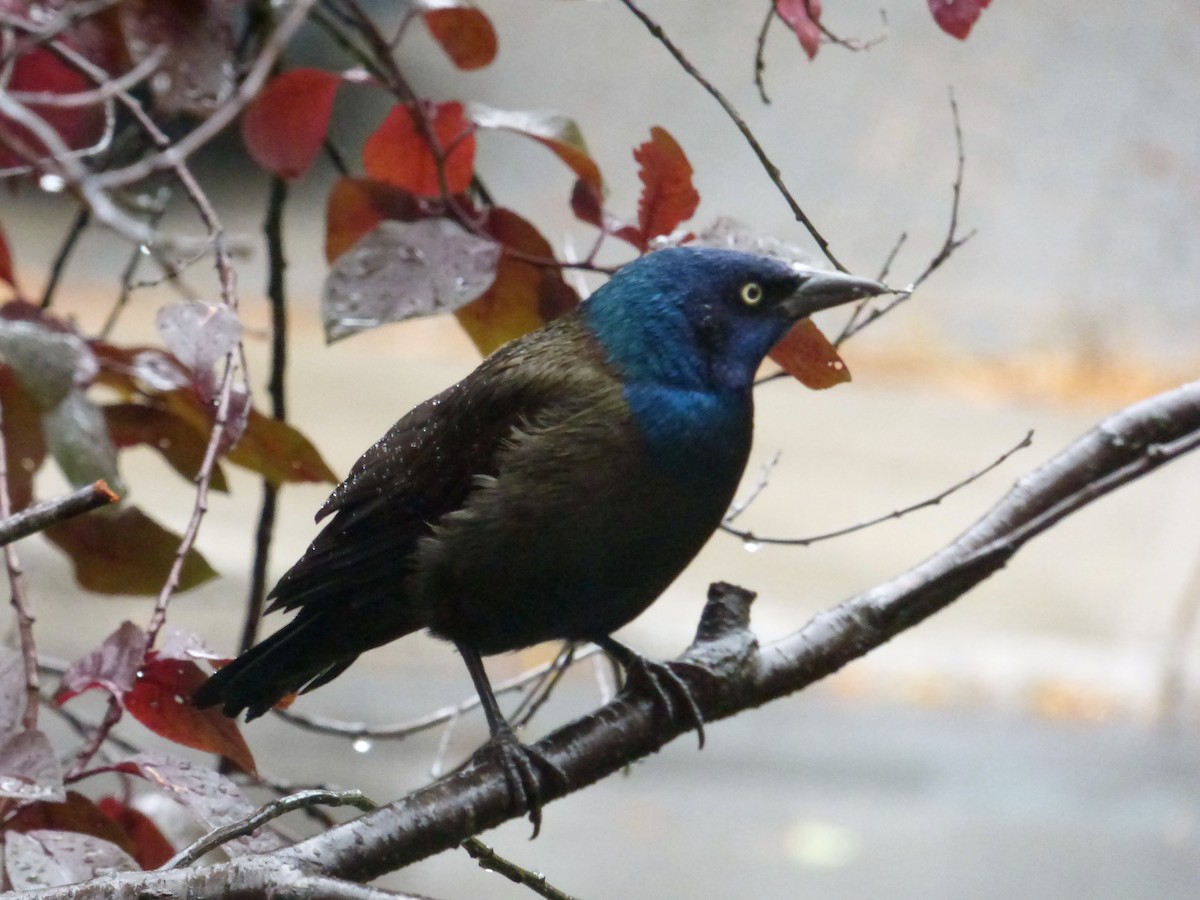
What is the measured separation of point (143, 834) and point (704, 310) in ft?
1.45

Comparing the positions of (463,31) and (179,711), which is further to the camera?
(463,31)

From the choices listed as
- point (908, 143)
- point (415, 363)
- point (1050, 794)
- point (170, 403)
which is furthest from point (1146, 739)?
point (170, 403)

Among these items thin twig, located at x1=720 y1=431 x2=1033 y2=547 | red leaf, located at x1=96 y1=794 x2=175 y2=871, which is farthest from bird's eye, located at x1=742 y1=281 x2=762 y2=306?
red leaf, located at x1=96 y1=794 x2=175 y2=871

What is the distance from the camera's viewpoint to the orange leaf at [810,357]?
0.74m

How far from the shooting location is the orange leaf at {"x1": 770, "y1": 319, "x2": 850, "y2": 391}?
2.44 feet

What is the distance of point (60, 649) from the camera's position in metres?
2.42

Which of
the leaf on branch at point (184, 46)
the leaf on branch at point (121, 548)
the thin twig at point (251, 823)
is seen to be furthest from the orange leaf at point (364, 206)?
the thin twig at point (251, 823)

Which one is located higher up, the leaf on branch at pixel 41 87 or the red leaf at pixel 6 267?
the leaf on branch at pixel 41 87

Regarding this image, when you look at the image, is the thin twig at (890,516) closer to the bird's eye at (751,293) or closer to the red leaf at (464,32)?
the bird's eye at (751,293)

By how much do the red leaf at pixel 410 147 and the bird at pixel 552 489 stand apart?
0.69ft

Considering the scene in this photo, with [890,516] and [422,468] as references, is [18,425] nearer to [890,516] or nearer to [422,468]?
[422,468]

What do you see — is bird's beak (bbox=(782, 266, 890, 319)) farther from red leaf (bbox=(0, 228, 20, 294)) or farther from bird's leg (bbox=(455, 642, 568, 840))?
red leaf (bbox=(0, 228, 20, 294))

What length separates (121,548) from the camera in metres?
0.87

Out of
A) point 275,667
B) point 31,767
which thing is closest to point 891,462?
point 275,667
